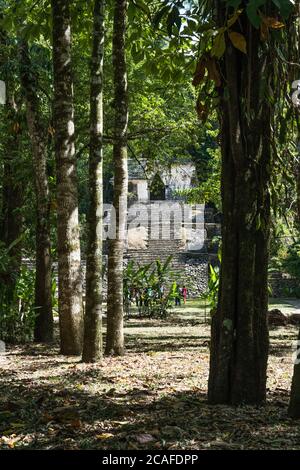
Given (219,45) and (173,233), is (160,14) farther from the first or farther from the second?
(173,233)

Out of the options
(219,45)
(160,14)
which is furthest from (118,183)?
(219,45)

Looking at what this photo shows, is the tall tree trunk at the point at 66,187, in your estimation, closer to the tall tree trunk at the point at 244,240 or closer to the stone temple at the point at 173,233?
the tall tree trunk at the point at 244,240

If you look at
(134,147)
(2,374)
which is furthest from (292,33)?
(134,147)

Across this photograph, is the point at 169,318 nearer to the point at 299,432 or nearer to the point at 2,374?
the point at 2,374

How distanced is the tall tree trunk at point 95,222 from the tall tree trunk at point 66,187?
0.36m

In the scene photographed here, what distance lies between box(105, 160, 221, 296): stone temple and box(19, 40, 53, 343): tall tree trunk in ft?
51.4

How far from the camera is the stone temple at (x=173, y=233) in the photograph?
30625 mm

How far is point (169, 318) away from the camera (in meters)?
16.5

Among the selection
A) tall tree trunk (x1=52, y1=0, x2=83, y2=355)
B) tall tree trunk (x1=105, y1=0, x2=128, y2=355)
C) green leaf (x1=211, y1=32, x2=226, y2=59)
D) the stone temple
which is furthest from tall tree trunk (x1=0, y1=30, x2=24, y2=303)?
the stone temple

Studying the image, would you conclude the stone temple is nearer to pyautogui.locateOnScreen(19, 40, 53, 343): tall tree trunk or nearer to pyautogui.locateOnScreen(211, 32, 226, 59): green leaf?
pyautogui.locateOnScreen(19, 40, 53, 343): tall tree trunk

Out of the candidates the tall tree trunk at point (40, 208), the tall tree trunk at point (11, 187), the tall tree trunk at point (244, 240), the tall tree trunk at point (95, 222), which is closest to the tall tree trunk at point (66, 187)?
the tall tree trunk at point (95, 222)

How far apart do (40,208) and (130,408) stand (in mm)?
6299
